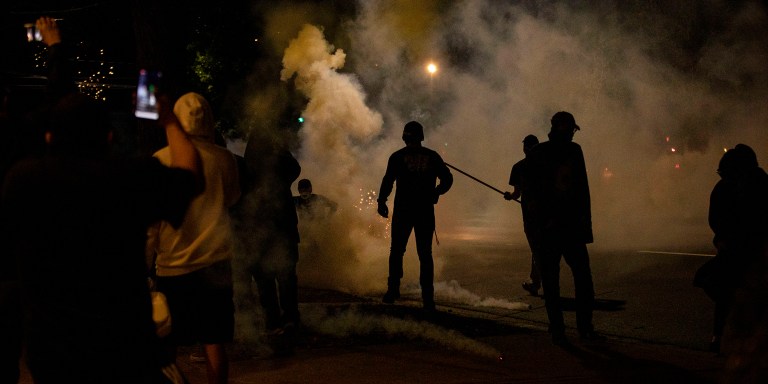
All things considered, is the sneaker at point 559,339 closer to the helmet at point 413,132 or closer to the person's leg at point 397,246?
the person's leg at point 397,246

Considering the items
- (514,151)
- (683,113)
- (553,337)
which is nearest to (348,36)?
(553,337)

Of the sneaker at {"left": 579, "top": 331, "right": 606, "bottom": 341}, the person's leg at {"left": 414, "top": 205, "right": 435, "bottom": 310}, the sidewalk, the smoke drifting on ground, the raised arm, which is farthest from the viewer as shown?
the smoke drifting on ground

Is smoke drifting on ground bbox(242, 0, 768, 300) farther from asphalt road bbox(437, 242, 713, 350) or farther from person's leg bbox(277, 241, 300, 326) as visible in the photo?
person's leg bbox(277, 241, 300, 326)

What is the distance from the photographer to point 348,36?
1278 centimetres

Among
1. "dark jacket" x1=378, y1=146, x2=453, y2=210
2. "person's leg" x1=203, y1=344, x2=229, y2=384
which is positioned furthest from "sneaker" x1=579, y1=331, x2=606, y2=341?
"person's leg" x1=203, y1=344, x2=229, y2=384

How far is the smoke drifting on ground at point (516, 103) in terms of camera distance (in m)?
10.9

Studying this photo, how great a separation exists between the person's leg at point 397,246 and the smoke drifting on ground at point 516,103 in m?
1.48

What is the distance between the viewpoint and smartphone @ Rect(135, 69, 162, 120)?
10.4 feet

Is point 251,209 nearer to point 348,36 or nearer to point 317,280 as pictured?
point 317,280

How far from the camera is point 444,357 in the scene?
6039 mm

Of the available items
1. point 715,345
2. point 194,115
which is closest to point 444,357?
point 715,345

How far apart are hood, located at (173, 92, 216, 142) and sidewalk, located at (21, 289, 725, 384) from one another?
1993mm

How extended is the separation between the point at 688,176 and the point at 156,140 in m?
23.6

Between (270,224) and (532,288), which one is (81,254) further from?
(532,288)
